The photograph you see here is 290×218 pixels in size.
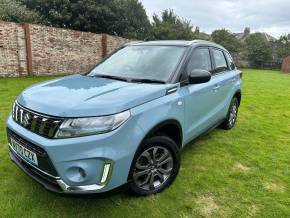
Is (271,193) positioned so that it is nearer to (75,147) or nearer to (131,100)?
(131,100)

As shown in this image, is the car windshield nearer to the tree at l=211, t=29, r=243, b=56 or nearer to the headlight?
the headlight

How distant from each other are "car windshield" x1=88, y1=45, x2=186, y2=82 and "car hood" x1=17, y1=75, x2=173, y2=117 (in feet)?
0.96

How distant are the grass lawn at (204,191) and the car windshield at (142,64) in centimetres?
134

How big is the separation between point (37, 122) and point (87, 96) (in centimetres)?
50

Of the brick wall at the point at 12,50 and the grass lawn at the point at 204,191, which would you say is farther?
the brick wall at the point at 12,50

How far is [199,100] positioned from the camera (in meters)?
3.71

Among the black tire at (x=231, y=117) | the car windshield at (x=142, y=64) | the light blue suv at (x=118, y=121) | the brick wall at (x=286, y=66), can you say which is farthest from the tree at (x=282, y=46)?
the light blue suv at (x=118, y=121)

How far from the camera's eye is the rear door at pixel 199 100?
3477 millimetres

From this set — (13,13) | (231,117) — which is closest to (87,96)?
(231,117)

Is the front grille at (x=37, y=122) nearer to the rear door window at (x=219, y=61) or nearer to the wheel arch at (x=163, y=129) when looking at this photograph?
the wheel arch at (x=163, y=129)

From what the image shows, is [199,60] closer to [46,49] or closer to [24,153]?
[24,153]

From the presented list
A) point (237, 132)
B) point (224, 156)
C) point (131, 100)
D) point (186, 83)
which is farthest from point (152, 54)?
point (237, 132)

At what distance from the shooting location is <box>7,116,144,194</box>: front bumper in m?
2.32

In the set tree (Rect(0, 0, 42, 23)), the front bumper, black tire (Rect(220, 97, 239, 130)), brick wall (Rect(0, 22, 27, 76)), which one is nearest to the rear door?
black tire (Rect(220, 97, 239, 130))
